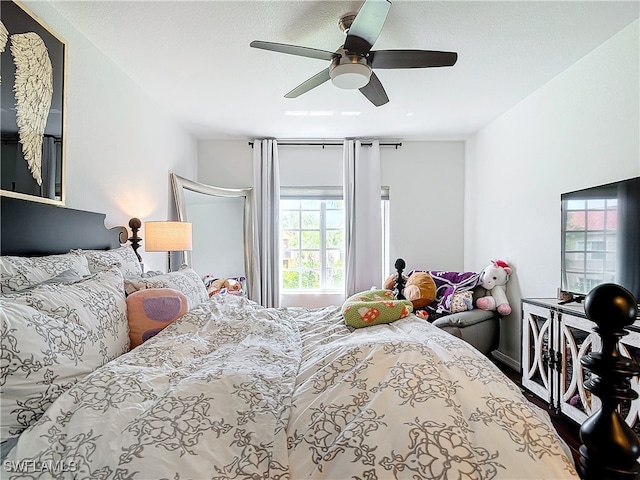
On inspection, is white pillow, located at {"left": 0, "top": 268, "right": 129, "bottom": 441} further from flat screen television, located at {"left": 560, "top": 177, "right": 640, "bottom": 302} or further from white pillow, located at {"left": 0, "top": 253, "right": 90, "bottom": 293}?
flat screen television, located at {"left": 560, "top": 177, "right": 640, "bottom": 302}

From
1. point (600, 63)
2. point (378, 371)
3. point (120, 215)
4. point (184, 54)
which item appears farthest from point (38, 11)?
point (600, 63)

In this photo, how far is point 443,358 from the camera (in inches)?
45.5

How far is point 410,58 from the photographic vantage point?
2.04 meters

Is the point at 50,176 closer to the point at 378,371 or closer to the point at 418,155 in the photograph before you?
the point at 378,371

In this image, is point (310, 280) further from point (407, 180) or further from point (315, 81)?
point (315, 81)

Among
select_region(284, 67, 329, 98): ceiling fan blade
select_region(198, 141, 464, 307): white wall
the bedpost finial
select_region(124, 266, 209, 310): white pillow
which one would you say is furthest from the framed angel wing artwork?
select_region(198, 141, 464, 307): white wall

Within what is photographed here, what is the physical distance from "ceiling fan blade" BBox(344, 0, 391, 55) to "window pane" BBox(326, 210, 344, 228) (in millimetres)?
2843

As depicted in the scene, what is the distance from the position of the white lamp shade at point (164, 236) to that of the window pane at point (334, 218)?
2.20 metres

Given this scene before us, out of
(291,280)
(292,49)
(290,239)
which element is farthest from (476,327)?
(292,49)

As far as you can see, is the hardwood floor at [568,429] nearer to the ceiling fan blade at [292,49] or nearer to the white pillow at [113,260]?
the ceiling fan blade at [292,49]

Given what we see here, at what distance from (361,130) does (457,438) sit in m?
3.85

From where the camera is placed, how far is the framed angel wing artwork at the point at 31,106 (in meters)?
1.63

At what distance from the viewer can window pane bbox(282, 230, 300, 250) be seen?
4.76 meters

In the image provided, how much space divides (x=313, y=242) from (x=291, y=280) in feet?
1.88
